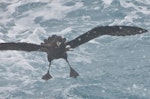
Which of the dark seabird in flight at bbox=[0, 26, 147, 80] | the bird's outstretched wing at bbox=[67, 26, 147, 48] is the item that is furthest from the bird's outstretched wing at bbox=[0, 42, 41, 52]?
the bird's outstretched wing at bbox=[67, 26, 147, 48]

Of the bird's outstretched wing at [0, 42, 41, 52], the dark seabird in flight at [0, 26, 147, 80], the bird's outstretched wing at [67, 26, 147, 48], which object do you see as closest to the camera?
the dark seabird in flight at [0, 26, 147, 80]

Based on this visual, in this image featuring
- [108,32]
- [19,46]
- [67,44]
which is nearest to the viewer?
[67,44]

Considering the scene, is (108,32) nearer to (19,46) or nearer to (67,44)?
(67,44)

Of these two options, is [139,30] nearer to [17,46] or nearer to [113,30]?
[113,30]

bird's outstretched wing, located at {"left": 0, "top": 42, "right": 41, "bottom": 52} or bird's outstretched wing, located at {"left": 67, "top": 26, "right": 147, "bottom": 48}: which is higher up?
→ bird's outstretched wing, located at {"left": 67, "top": 26, "right": 147, "bottom": 48}

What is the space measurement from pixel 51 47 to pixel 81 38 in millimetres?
1520

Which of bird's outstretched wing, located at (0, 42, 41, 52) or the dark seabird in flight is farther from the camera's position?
bird's outstretched wing, located at (0, 42, 41, 52)

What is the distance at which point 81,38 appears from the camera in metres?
20.7

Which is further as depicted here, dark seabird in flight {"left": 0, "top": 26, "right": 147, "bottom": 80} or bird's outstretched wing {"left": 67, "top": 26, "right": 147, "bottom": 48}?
bird's outstretched wing {"left": 67, "top": 26, "right": 147, "bottom": 48}

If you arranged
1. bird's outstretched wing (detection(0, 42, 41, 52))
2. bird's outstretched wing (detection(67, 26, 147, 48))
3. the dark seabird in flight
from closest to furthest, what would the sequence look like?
the dark seabird in flight
bird's outstretched wing (detection(0, 42, 41, 52))
bird's outstretched wing (detection(67, 26, 147, 48))

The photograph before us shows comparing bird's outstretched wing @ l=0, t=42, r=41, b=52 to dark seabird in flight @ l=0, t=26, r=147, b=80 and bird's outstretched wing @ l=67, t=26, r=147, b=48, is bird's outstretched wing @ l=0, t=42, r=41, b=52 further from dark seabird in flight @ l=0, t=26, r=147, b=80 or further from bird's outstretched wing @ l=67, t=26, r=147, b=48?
bird's outstretched wing @ l=67, t=26, r=147, b=48

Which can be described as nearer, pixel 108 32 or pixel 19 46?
pixel 108 32

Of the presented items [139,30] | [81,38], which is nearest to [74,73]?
[81,38]

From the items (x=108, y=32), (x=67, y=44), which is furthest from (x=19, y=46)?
(x=108, y=32)
